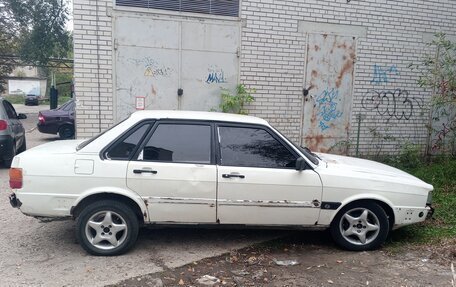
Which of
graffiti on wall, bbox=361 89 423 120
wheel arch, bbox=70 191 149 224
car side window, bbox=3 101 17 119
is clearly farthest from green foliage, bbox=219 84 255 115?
car side window, bbox=3 101 17 119

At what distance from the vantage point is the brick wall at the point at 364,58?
8.20m

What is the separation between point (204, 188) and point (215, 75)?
4135mm

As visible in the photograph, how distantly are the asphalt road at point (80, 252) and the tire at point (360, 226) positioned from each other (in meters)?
0.84

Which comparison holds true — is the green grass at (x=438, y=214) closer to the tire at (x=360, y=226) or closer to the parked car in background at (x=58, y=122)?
the tire at (x=360, y=226)

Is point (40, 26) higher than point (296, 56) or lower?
higher

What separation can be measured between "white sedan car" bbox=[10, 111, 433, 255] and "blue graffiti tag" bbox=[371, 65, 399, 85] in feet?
15.9

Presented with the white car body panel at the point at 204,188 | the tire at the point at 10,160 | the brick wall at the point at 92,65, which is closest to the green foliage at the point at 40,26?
the tire at the point at 10,160

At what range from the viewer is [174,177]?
14.0 ft

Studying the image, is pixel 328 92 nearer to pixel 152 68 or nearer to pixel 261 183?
pixel 152 68

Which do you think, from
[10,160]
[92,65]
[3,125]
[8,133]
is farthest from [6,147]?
[92,65]

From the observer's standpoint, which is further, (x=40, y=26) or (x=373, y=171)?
(x=40, y=26)

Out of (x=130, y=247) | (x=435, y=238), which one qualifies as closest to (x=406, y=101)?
(x=435, y=238)

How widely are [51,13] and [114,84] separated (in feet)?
59.0

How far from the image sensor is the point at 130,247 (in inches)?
172
